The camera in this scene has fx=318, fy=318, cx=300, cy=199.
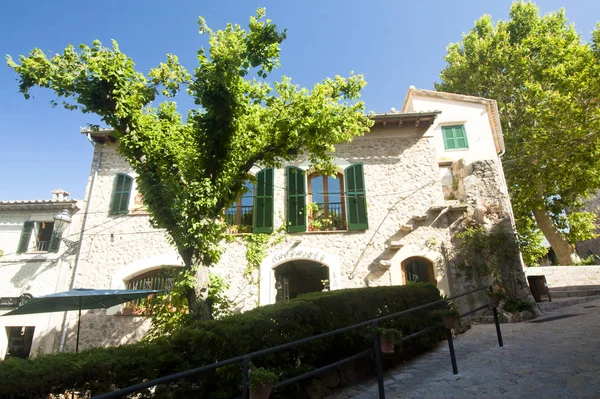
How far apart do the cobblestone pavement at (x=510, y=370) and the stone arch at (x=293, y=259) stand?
349cm

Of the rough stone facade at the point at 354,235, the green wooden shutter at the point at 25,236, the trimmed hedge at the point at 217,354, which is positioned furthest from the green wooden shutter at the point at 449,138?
the green wooden shutter at the point at 25,236

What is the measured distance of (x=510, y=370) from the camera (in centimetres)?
403

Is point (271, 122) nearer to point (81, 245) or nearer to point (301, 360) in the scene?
point (301, 360)

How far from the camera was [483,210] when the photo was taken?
9000mm

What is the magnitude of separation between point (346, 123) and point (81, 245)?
28.3ft

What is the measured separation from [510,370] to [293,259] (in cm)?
586

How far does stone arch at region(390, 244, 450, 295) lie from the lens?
8.70m

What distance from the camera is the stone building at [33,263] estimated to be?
8883mm

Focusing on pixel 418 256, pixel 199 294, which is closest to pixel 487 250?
pixel 418 256

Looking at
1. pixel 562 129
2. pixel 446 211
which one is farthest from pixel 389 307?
pixel 562 129

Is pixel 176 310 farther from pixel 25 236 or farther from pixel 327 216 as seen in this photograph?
pixel 25 236

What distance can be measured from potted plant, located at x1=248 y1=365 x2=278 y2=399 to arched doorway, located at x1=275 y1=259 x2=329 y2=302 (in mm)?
6184

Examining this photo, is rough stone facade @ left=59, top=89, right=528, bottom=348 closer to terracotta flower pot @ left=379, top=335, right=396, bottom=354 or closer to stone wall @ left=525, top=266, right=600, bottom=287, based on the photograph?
stone wall @ left=525, top=266, right=600, bottom=287

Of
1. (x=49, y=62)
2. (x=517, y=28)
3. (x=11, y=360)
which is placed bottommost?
(x=11, y=360)
